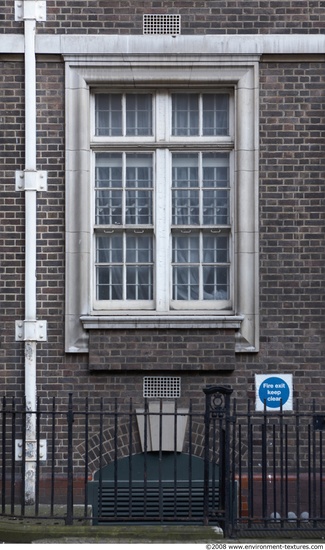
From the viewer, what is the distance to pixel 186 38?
1238 centimetres

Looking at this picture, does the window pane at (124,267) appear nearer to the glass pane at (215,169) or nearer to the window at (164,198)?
the window at (164,198)

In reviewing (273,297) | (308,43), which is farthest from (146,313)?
(308,43)

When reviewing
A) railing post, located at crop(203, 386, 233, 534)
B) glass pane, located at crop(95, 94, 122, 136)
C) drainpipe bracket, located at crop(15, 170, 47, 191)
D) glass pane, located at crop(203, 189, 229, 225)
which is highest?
glass pane, located at crop(95, 94, 122, 136)

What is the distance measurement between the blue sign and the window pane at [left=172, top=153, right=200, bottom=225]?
2.01 meters

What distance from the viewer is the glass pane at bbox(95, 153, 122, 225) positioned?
12.7 metres

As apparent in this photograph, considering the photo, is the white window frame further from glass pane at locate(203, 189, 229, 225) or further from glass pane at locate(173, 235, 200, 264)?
glass pane at locate(173, 235, 200, 264)

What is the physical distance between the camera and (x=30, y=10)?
40.5 ft

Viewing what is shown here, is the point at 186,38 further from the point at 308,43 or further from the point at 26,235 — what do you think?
the point at 26,235

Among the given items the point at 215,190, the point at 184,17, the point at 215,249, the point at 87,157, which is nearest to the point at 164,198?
the point at 215,190

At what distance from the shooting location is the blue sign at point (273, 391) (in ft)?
40.3

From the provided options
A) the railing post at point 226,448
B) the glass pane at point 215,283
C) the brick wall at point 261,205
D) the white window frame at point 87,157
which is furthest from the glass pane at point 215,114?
the railing post at point 226,448

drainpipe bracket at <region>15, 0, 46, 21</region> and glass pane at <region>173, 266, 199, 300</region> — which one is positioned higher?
drainpipe bracket at <region>15, 0, 46, 21</region>

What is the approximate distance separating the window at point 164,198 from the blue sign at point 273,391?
1.02m

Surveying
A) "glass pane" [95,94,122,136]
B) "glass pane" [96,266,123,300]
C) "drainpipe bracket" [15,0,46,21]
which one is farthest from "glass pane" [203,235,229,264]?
"drainpipe bracket" [15,0,46,21]
